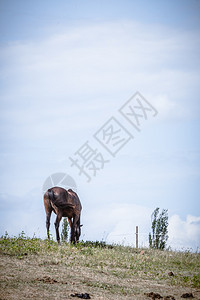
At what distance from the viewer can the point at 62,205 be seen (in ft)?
60.3

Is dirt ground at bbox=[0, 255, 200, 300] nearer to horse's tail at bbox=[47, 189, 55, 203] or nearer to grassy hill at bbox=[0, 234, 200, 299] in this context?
grassy hill at bbox=[0, 234, 200, 299]

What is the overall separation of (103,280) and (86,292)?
1.61 m

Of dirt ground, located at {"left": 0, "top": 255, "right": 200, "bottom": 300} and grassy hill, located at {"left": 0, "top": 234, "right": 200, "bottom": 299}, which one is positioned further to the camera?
grassy hill, located at {"left": 0, "top": 234, "right": 200, "bottom": 299}

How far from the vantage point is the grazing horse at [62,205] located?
719 inches

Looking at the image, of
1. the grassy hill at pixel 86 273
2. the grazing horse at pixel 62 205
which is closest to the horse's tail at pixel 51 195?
the grazing horse at pixel 62 205

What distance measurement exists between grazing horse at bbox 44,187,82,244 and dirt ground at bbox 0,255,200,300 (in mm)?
4697

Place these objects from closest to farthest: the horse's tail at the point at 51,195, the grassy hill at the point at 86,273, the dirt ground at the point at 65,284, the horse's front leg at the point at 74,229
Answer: the dirt ground at the point at 65,284 < the grassy hill at the point at 86,273 < the horse's tail at the point at 51,195 < the horse's front leg at the point at 74,229

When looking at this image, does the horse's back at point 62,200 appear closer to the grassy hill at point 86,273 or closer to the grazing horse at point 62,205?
the grazing horse at point 62,205

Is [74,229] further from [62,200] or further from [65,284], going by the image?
[65,284]

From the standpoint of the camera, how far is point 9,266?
1254cm

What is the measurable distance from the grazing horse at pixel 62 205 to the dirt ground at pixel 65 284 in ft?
15.4

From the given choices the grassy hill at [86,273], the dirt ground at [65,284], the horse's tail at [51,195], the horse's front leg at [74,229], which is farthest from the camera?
the horse's front leg at [74,229]

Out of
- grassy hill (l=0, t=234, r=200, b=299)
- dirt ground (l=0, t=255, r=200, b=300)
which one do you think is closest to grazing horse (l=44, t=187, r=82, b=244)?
grassy hill (l=0, t=234, r=200, b=299)

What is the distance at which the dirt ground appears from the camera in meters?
10.2
